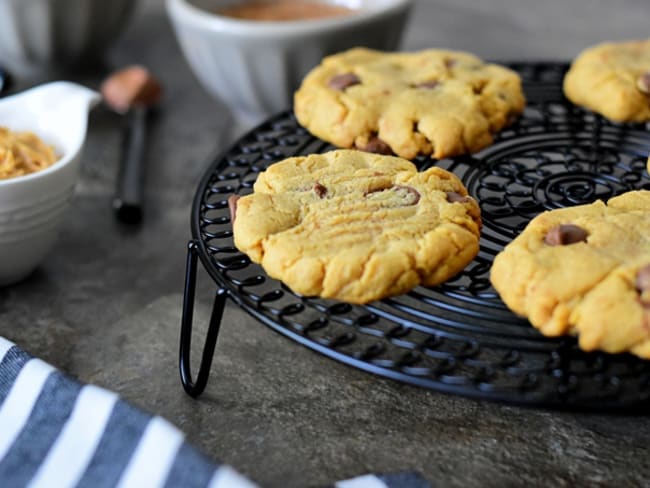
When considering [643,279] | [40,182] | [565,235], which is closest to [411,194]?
[565,235]

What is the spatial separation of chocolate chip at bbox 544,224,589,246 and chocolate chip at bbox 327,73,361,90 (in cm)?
58

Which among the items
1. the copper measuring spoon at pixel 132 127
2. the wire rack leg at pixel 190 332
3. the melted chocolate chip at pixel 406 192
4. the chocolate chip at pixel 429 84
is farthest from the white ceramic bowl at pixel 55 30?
the melted chocolate chip at pixel 406 192

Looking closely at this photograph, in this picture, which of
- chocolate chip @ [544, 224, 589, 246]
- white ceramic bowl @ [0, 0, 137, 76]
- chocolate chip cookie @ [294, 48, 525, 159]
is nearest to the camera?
chocolate chip @ [544, 224, 589, 246]

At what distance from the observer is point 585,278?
1.12 m

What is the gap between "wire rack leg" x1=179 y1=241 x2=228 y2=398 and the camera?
4.22ft

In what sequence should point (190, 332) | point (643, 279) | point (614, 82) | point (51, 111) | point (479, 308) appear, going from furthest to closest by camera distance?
point (51, 111)
point (614, 82)
point (479, 308)
point (190, 332)
point (643, 279)

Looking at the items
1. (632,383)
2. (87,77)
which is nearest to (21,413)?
(632,383)

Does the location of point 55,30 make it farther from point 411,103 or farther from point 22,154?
point 411,103

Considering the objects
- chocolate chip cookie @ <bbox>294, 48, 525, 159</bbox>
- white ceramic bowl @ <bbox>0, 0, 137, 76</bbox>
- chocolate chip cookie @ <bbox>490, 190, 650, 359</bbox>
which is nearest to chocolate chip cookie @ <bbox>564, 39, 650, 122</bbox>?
chocolate chip cookie @ <bbox>294, 48, 525, 159</bbox>

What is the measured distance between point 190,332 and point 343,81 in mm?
582

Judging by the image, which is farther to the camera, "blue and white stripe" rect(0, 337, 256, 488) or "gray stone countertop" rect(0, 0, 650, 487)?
"gray stone countertop" rect(0, 0, 650, 487)

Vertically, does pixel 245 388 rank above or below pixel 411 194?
below

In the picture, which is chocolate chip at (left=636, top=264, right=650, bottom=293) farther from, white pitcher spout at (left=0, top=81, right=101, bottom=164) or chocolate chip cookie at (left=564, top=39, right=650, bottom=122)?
white pitcher spout at (left=0, top=81, right=101, bottom=164)

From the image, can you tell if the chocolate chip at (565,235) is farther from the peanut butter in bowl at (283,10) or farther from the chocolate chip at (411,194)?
the peanut butter in bowl at (283,10)
